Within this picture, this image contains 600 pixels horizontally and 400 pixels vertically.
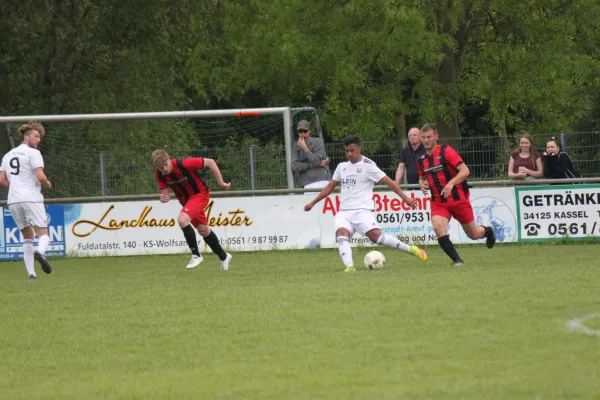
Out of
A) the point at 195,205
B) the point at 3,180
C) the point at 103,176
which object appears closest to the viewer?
the point at 3,180

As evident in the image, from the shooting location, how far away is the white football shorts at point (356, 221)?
1325 cm

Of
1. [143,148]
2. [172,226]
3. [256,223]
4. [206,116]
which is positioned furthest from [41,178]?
[143,148]

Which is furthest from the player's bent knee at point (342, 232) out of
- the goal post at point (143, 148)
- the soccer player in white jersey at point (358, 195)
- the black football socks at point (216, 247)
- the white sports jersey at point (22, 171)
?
the goal post at point (143, 148)

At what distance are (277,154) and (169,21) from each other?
1013 centimetres

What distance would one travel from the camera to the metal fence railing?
19.2 meters

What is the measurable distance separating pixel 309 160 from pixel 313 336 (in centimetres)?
1079

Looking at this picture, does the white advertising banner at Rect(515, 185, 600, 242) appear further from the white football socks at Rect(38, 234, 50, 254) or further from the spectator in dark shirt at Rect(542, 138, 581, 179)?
the white football socks at Rect(38, 234, 50, 254)

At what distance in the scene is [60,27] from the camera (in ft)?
88.0

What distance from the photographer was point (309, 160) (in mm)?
18250

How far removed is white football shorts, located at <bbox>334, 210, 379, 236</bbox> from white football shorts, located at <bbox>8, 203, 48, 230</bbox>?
3955 millimetres

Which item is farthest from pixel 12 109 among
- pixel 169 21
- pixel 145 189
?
pixel 145 189

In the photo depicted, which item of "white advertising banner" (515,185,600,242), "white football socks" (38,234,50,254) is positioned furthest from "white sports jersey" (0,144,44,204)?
"white advertising banner" (515,185,600,242)

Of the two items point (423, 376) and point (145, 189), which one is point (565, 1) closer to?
point (145, 189)

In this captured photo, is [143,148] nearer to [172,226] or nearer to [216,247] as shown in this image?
[172,226]
